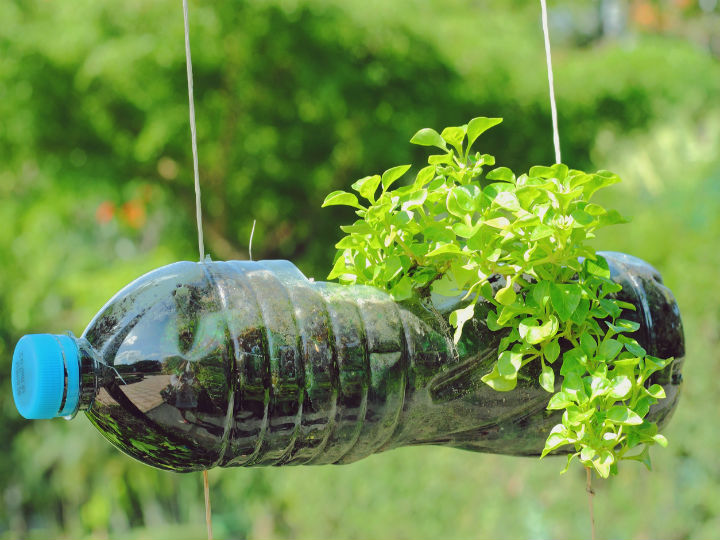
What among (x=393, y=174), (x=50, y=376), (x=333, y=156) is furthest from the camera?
(x=333, y=156)

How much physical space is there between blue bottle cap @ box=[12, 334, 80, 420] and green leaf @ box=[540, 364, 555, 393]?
0.33 metres

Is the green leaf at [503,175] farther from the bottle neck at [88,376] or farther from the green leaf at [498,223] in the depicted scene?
the bottle neck at [88,376]

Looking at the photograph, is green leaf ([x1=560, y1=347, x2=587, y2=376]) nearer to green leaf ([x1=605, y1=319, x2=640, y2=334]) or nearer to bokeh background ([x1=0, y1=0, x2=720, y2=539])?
green leaf ([x1=605, y1=319, x2=640, y2=334])

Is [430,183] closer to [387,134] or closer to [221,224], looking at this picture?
[387,134]

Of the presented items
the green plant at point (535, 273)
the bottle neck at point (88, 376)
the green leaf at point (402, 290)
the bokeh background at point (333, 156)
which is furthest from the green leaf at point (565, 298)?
the bokeh background at point (333, 156)

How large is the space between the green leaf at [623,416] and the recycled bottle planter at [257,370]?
0.21ft

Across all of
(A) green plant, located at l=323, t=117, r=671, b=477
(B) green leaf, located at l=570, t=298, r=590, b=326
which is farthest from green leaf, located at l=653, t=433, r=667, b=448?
(B) green leaf, located at l=570, t=298, r=590, b=326

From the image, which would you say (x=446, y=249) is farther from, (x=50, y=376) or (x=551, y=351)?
(x=50, y=376)

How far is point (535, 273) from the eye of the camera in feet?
2.13

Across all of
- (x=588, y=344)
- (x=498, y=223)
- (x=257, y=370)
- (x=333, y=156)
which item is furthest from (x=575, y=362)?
(x=333, y=156)

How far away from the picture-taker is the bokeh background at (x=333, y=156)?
3.01 m

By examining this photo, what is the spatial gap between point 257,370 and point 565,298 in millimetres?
231

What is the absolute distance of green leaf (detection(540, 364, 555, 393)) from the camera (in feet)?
2.13

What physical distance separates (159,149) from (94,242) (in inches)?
86.1
